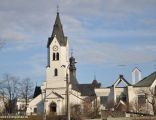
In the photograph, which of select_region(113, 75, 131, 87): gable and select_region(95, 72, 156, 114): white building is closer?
select_region(95, 72, 156, 114): white building

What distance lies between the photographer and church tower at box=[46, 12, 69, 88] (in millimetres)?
88125

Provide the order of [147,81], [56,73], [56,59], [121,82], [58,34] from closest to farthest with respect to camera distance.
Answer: [56,73] → [147,81] → [56,59] → [58,34] → [121,82]

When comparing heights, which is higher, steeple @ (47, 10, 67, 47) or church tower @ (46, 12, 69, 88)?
steeple @ (47, 10, 67, 47)

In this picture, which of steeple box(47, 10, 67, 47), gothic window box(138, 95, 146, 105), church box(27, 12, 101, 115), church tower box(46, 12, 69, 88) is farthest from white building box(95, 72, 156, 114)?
steeple box(47, 10, 67, 47)

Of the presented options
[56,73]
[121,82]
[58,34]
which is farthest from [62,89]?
[121,82]

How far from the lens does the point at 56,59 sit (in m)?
89.2

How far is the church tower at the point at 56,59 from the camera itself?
88.1 metres

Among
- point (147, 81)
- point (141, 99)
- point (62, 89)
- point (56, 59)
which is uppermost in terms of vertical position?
point (56, 59)

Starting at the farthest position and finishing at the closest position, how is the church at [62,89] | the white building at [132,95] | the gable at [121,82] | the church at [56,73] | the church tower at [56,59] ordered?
the gable at [121,82] → the church tower at [56,59] → the church at [56,73] → the church at [62,89] → the white building at [132,95]

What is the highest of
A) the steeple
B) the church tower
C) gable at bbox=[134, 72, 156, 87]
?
the steeple

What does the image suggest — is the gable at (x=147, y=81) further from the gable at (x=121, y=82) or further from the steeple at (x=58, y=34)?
the steeple at (x=58, y=34)

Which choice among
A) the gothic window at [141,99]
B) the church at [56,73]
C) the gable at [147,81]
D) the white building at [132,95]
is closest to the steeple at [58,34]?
the church at [56,73]

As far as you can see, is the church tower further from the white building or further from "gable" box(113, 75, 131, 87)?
"gable" box(113, 75, 131, 87)

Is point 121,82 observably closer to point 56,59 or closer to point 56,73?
point 56,73
